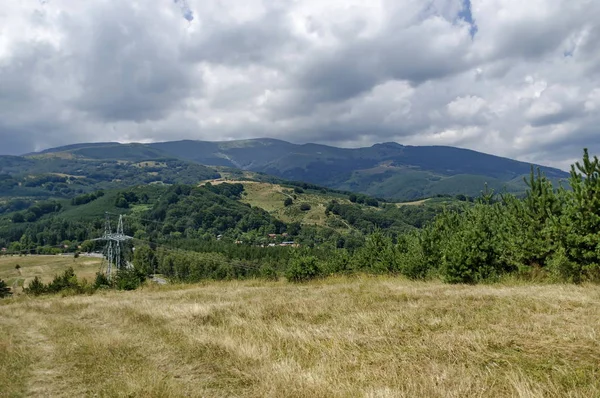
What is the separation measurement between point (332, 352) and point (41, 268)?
196 m

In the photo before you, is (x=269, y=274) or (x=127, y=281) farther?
(x=127, y=281)

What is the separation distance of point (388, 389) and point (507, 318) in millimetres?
7393

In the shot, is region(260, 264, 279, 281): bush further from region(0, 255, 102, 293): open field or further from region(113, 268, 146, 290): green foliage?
region(0, 255, 102, 293): open field

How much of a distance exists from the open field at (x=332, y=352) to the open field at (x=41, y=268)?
142854 mm

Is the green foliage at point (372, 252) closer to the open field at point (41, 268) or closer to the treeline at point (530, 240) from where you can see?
the treeline at point (530, 240)

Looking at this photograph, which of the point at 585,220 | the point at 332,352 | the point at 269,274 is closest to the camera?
the point at 332,352

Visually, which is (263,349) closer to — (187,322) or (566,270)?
(187,322)

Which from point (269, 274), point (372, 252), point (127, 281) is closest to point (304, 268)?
point (269, 274)

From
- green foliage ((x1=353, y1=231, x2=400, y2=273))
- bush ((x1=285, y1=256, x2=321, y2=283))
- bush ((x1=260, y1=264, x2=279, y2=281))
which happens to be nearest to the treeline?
bush ((x1=260, y1=264, x2=279, y2=281))

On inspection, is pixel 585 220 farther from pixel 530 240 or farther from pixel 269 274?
pixel 269 274

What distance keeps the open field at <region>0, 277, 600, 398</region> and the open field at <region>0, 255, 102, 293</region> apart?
469 ft

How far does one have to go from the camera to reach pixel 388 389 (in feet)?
23.1

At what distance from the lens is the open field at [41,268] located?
Answer: 480 feet

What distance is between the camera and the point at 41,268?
16825 centimetres
